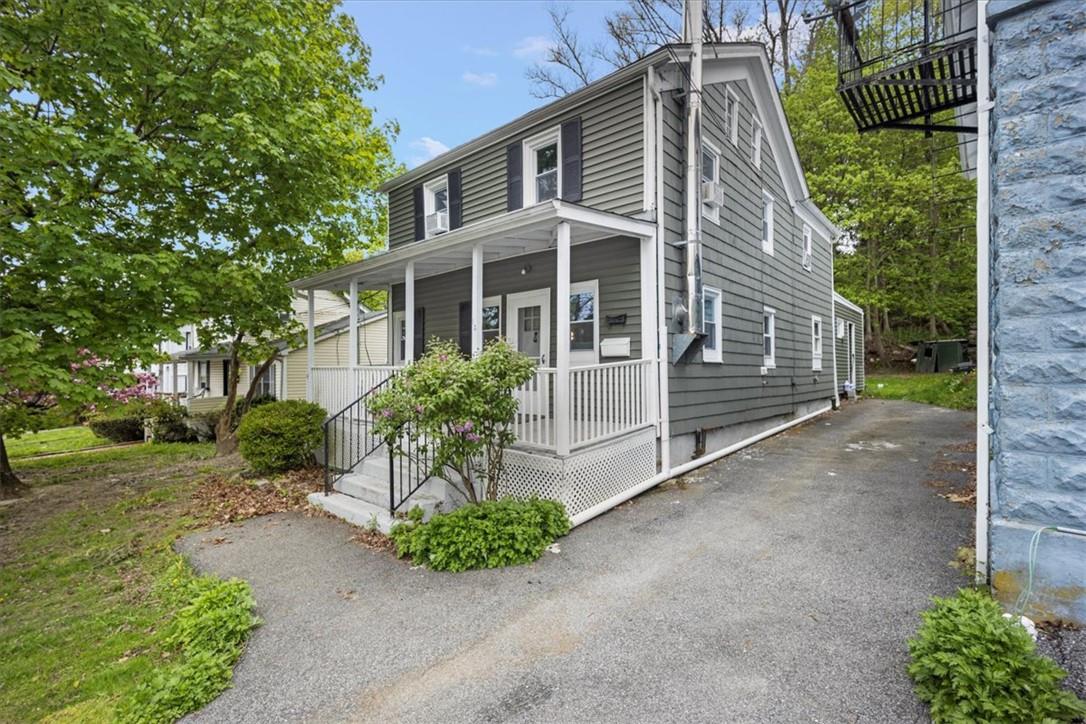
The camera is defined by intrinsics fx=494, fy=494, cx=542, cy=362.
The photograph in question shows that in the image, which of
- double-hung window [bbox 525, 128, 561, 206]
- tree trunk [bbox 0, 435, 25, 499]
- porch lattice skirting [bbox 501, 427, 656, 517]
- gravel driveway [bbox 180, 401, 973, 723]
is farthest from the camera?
tree trunk [bbox 0, 435, 25, 499]

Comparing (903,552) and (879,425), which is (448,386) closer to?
(903,552)

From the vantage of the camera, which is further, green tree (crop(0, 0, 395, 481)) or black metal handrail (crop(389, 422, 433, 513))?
green tree (crop(0, 0, 395, 481))

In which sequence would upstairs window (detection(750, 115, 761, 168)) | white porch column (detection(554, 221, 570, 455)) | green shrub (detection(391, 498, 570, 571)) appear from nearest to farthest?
green shrub (detection(391, 498, 570, 571)) → white porch column (detection(554, 221, 570, 455)) → upstairs window (detection(750, 115, 761, 168))

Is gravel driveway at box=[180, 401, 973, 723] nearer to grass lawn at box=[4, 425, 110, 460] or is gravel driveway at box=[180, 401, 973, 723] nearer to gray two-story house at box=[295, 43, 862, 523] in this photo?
gray two-story house at box=[295, 43, 862, 523]

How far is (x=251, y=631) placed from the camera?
3.60 m

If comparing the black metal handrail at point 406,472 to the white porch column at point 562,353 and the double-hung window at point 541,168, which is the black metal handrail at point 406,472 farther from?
the double-hung window at point 541,168

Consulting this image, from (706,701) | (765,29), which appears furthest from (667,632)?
(765,29)

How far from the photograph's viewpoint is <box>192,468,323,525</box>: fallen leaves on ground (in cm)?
661

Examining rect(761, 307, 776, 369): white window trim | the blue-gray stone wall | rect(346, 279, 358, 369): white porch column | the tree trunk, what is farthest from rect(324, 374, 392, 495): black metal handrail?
rect(761, 307, 776, 369): white window trim

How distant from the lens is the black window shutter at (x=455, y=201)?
984cm

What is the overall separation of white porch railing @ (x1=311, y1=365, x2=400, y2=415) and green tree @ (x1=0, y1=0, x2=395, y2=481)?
Result: 5.60ft

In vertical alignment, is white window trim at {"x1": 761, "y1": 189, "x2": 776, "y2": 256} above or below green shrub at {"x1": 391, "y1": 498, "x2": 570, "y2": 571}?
above

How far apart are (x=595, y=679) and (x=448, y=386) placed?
2.73 metres

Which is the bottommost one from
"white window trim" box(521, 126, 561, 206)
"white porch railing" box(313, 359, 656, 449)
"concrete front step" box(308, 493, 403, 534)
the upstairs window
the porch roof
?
"concrete front step" box(308, 493, 403, 534)
